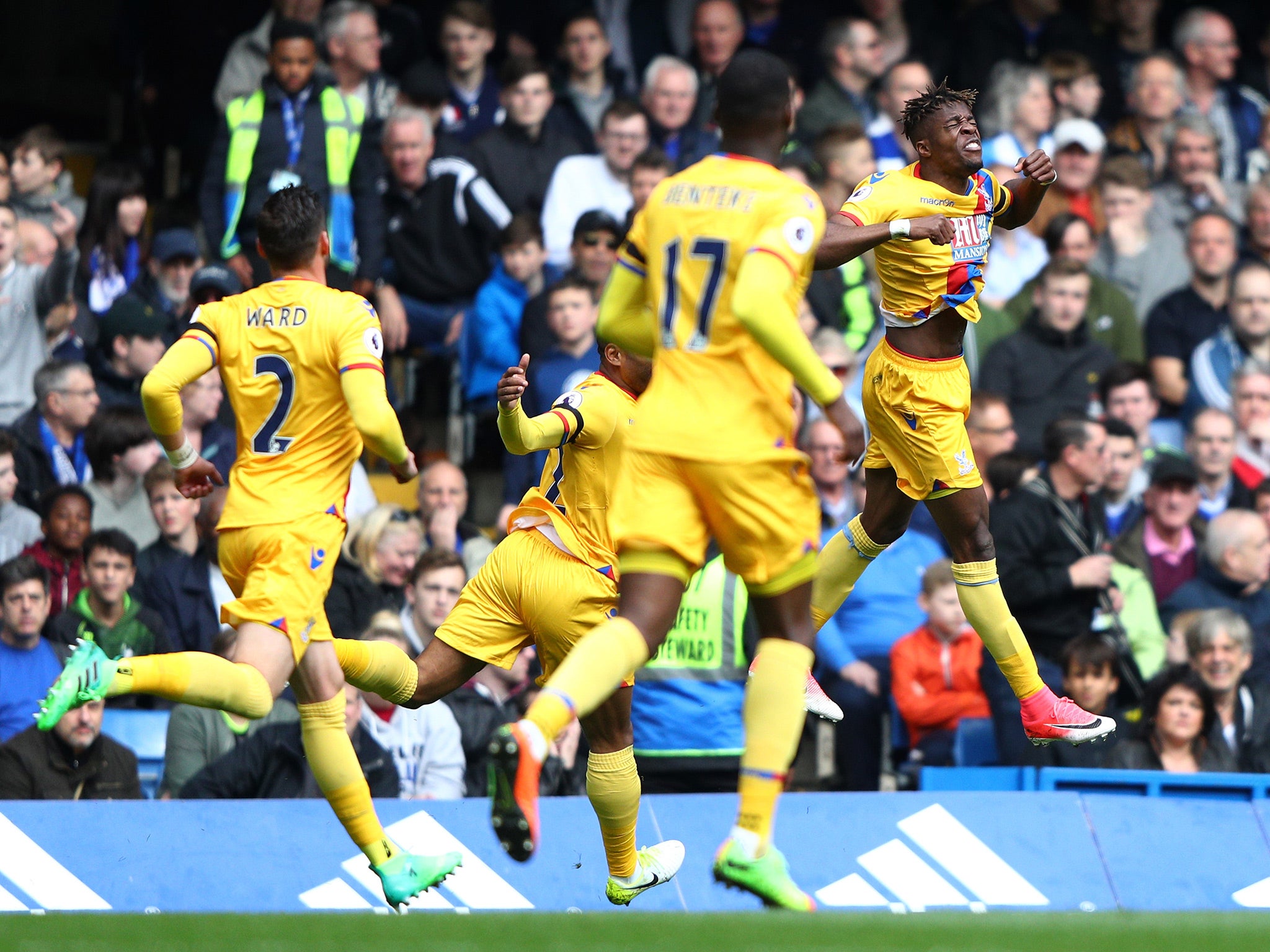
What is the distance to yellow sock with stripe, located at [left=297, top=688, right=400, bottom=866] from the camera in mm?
7109

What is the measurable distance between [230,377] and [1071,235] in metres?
6.60

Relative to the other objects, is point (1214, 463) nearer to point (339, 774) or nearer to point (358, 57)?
point (358, 57)

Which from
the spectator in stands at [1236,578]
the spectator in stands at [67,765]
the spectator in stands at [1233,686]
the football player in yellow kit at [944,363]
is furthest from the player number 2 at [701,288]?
the spectator in stands at [1236,578]

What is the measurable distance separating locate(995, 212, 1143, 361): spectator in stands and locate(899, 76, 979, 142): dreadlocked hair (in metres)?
4.76

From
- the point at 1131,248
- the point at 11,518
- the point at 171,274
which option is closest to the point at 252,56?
the point at 171,274

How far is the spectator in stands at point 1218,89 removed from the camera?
1370 cm

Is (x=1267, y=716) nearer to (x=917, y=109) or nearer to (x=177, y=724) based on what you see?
(x=917, y=109)

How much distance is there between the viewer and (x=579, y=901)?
319 inches

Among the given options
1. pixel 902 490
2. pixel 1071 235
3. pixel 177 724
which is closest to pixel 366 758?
pixel 177 724

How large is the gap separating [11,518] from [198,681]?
12.5ft

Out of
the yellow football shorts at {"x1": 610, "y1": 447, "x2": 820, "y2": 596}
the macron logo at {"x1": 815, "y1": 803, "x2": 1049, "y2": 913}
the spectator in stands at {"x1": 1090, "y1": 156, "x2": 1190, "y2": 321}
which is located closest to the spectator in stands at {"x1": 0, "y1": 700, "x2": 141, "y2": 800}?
the macron logo at {"x1": 815, "y1": 803, "x2": 1049, "y2": 913}

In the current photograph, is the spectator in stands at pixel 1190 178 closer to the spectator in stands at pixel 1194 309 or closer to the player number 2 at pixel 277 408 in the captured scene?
the spectator in stands at pixel 1194 309

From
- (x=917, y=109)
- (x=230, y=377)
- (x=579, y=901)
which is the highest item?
(x=917, y=109)

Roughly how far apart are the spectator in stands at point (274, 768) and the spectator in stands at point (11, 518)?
199cm
